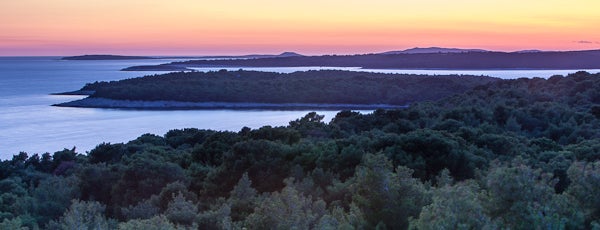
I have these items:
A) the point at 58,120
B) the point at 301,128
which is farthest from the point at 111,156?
the point at 58,120

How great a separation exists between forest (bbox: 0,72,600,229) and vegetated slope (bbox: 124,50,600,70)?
79125mm

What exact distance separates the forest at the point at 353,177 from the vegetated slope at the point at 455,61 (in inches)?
3115

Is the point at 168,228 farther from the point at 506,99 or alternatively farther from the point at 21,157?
the point at 506,99

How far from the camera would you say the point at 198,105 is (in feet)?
249

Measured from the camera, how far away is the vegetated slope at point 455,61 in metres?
114

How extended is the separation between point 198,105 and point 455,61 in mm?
71852

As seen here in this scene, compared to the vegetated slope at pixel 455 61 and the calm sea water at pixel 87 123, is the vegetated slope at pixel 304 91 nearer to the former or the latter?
the calm sea water at pixel 87 123

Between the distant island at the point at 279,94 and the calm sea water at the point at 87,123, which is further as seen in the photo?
the distant island at the point at 279,94

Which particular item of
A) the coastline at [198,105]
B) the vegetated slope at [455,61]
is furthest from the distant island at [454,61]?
the coastline at [198,105]

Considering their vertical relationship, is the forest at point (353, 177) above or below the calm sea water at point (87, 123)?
above

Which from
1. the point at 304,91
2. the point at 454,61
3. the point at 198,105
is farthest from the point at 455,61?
the point at 198,105

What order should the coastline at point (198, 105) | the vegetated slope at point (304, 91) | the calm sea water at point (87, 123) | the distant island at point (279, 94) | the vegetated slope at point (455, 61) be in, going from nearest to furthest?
1. the calm sea water at point (87, 123)
2. the coastline at point (198, 105)
3. the distant island at point (279, 94)
4. the vegetated slope at point (304, 91)
5. the vegetated slope at point (455, 61)

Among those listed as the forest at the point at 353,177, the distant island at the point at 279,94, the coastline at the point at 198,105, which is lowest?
the coastline at the point at 198,105

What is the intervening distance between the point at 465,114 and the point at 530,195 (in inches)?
836
